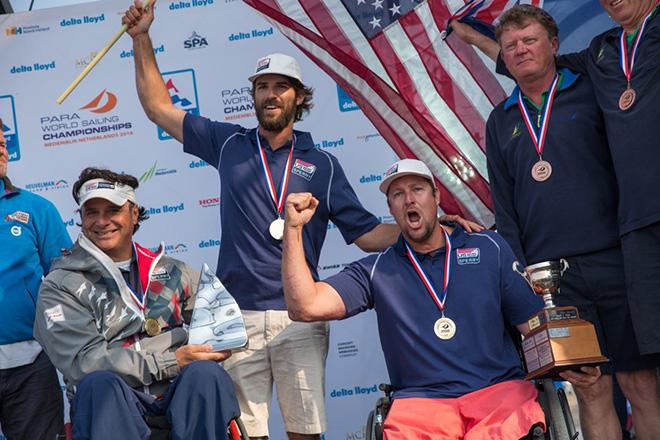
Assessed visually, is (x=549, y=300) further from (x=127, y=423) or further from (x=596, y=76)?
(x=127, y=423)

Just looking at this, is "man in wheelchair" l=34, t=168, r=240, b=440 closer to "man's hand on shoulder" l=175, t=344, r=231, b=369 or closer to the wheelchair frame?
"man's hand on shoulder" l=175, t=344, r=231, b=369

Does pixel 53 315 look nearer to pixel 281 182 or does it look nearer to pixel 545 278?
pixel 281 182

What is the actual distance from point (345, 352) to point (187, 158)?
1.51 m

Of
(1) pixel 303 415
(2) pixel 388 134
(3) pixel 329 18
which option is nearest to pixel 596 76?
(2) pixel 388 134

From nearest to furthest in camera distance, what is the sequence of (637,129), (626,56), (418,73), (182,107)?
(637,129)
(626,56)
(418,73)
(182,107)

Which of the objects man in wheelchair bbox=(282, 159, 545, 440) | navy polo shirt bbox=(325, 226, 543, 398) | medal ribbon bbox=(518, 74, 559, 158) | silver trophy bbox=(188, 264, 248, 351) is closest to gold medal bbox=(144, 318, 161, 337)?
silver trophy bbox=(188, 264, 248, 351)

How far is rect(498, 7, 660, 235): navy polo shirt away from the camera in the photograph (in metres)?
3.40

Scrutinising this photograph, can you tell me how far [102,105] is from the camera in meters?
5.79

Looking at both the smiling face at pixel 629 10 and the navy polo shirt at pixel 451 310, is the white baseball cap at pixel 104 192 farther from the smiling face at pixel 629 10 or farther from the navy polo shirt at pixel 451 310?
the smiling face at pixel 629 10

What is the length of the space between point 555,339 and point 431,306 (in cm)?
60

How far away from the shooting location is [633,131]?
3.45 meters

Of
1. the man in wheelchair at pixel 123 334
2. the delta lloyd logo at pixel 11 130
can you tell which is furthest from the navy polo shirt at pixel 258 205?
the delta lloyd logo at pixel 11 130

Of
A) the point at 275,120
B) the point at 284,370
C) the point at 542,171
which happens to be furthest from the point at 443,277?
the point at 275,120

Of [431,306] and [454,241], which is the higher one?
[454,241]
